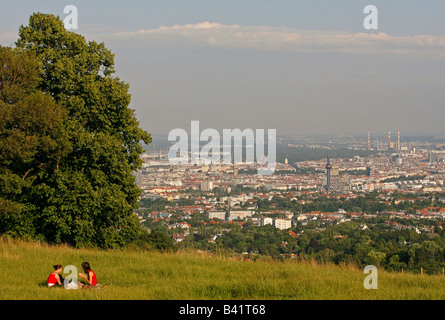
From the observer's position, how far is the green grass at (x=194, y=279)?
8.39 meters

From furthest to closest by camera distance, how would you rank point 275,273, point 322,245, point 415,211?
point 415,211, point 322,245, point 275,273

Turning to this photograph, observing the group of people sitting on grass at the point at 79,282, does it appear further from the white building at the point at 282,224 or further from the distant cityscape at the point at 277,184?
the white building at the point at 282,224

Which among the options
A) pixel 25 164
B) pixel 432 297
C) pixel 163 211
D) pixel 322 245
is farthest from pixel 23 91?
pixel 163 211

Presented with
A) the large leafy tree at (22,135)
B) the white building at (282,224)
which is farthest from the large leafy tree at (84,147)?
the white building at (282,224)

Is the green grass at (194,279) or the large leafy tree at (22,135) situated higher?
the large leafy tree at (22,135)

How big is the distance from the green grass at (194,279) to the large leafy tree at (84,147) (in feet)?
10.2

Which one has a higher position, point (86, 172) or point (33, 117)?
point (33, 117)

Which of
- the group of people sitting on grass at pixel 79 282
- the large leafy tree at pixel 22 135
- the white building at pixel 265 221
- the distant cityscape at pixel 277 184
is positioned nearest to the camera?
the group of people sitting on grass at pixel 79 282

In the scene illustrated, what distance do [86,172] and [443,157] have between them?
573ft

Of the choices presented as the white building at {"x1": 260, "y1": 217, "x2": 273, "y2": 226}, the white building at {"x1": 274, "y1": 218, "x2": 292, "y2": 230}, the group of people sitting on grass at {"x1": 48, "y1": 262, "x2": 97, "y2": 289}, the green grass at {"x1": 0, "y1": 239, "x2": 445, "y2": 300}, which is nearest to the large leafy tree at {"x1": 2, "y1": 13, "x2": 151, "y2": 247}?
the green grass at {"x1": 0, "y1": 239, "x2": 445, "y2": 300}

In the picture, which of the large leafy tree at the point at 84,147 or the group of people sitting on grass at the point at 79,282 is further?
the large leafy tree at the point at 84,147

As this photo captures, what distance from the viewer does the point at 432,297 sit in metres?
8.11

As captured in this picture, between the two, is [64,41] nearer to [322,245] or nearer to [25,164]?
[25,164]

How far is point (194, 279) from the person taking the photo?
9734 millimetres
